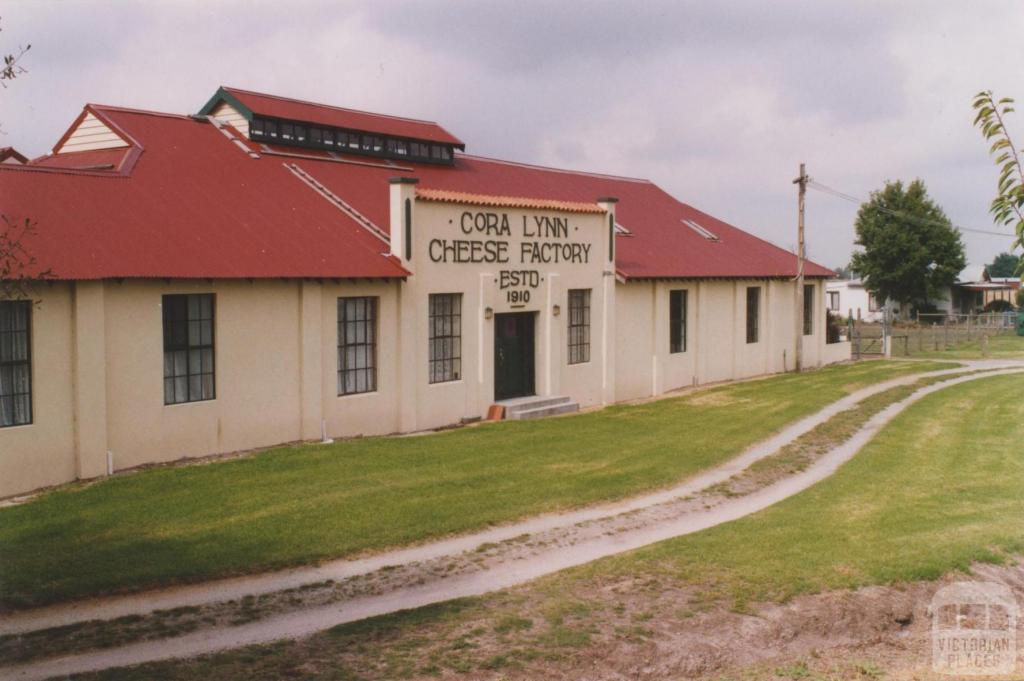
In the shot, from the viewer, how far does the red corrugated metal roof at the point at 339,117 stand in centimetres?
2441

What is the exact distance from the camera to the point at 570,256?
84.2 feet

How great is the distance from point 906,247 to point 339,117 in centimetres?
4886

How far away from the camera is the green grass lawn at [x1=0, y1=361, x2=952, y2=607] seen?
1166 cm

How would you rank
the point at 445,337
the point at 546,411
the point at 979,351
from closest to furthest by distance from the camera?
the point at 445,337
the point at 546,411
the point at 979,351

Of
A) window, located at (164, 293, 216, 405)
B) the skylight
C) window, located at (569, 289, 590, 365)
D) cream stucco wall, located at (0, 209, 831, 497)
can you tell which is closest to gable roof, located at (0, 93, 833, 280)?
cream stucco wall, located at (0, 209, 831, 497)

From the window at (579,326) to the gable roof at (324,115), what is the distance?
6421 millimetres

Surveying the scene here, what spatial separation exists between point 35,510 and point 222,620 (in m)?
5.07

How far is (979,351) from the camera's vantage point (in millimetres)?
46250

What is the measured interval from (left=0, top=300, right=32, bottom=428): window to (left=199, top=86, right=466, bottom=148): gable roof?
33.3 ft

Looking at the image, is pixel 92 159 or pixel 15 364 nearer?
pixel 15 364

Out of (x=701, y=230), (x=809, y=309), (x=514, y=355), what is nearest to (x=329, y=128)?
(x=514, y=355)

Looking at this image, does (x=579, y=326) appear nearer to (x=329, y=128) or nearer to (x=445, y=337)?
(x=445, y=337)

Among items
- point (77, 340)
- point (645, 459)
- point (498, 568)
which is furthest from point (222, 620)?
point (645, 459)

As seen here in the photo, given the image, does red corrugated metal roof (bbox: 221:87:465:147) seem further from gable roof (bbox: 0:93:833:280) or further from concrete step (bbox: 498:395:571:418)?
concrete step (bbox: 498:395:571:418)
